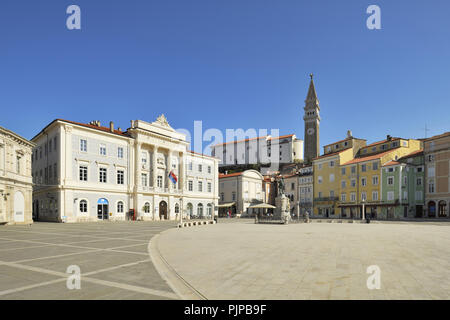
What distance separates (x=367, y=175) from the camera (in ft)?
200

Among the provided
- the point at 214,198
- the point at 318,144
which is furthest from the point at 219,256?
the point at 318,144

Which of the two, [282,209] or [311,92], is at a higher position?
[311,92]

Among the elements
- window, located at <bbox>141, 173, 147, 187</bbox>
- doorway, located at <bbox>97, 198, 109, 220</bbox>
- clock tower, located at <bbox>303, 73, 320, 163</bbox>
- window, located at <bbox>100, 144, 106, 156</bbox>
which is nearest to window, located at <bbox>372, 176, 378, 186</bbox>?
window, located at <bbox>141, 173, 147, 187</bbox>

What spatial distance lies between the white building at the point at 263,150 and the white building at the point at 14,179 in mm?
96851

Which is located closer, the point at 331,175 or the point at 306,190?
the point at 331,175

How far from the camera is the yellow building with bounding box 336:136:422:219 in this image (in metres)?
59.1

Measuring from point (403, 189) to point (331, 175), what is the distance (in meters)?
15.6

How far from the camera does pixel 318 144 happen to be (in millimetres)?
128750

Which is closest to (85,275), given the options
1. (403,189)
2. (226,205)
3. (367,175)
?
(403,189)

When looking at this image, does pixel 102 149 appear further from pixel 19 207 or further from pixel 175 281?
pixel 175 281

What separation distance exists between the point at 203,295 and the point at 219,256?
5140 millimetres

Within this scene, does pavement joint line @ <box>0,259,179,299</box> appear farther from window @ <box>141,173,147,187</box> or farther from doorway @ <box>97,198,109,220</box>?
window @ <box>141,173,147,187</box>

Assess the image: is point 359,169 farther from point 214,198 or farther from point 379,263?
point 379,263
